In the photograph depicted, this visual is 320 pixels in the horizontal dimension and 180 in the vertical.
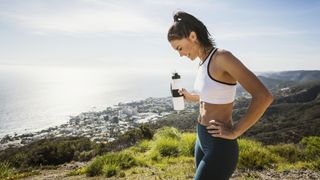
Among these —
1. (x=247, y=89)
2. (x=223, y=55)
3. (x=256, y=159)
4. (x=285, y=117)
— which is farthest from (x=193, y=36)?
(x=285, y=117)

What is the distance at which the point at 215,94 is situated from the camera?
2012mm

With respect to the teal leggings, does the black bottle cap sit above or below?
above

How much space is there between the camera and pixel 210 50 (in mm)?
2105

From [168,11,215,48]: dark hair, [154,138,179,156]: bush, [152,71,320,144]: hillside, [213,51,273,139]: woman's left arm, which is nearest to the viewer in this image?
[213,51,273,139]: woman's left arm

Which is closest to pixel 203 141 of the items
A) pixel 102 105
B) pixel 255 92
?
pixel 255 92

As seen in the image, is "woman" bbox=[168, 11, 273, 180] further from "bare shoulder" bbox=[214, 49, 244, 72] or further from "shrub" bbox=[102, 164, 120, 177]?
"shrub" bbox=[102, 164, 120, 177]

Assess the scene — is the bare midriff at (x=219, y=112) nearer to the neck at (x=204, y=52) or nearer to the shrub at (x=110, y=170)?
the neck at (x=204, y=52)

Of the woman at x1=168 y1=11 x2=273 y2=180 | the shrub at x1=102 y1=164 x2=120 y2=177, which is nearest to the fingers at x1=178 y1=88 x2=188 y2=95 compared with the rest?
the woman at x1=168 y1=11 x2=273 y2=180

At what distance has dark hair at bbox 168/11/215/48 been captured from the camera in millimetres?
2107

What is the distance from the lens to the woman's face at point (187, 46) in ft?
7.02

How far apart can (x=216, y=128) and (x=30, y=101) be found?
124 meters

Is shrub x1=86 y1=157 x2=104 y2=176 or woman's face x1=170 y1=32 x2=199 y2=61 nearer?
woman's face x1=170 y1=32 x2=199 y2=61

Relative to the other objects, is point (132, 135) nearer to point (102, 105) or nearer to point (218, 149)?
point (218, 149)

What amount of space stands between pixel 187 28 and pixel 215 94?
0.46 meters
